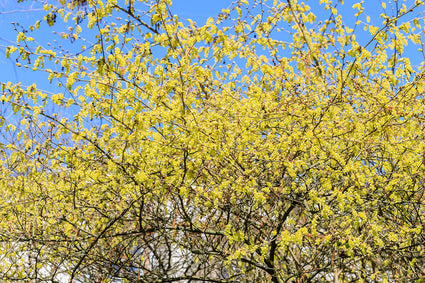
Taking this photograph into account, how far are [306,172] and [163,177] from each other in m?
1.80

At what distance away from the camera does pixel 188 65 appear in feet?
14.5

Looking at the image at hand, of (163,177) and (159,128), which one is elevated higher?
(159,128)

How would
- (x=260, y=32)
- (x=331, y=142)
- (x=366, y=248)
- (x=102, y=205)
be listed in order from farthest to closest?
(x=260, y=32) < (x=102, y=205) < (x=331, y=142) < (x=366, y=248)

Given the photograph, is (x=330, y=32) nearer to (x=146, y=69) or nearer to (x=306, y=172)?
(x=306, y=172)

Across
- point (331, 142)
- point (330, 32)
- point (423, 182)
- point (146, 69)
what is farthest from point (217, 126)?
point (330, 32)

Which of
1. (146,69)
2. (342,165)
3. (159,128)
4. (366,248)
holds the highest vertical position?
(146,69)

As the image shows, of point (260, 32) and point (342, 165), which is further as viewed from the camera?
point (260, 32)

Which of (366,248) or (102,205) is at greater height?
(102,205)

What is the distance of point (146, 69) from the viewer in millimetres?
5023

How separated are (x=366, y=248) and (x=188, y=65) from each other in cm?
259

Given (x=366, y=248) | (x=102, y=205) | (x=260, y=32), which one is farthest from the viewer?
(x=260, y=32)

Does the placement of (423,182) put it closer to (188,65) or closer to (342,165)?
(342,165)

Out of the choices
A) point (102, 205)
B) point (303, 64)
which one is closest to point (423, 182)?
point (303, 64)

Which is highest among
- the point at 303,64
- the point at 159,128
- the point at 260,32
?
the point at 260,32
